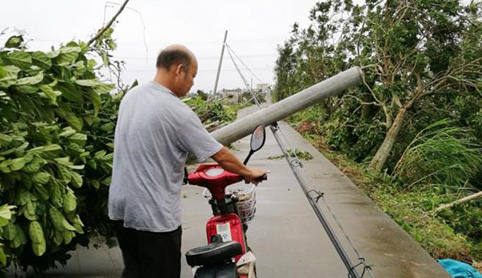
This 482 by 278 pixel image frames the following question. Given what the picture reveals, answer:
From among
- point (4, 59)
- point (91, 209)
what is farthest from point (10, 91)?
point (91, 209)

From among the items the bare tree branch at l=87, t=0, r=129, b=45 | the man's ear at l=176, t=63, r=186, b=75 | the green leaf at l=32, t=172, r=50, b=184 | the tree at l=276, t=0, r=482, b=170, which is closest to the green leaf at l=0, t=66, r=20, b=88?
the green leaf at l=32, t=172, r=50, b=184

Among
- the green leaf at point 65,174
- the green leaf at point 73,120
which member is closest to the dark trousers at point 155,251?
the green leaf at point 65,174

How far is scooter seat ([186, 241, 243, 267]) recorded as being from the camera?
8.59 ft

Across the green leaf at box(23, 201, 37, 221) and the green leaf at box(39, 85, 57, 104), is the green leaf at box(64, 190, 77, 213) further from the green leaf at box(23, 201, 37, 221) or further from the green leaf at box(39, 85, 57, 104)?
the green leaf at box(39, 85, 57, 104)

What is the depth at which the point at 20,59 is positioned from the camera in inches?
84.8

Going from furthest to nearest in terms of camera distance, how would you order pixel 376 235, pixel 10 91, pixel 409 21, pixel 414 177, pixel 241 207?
pixel 409 21, pixel 414 177, pixel 376 235, pixel 241 207, pixel 10 91

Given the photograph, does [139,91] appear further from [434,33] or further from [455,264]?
[434,33]

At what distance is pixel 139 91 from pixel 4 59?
70 cm

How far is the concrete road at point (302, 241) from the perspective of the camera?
443cm

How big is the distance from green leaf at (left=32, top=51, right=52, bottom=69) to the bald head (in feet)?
1.94

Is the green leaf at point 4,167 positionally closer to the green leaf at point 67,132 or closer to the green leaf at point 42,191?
the green leaf at point 42,191

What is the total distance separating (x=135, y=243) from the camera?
2.74 meters

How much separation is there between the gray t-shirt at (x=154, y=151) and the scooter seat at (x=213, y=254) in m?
0.21

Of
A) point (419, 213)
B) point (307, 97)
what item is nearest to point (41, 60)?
point (307, 97)
